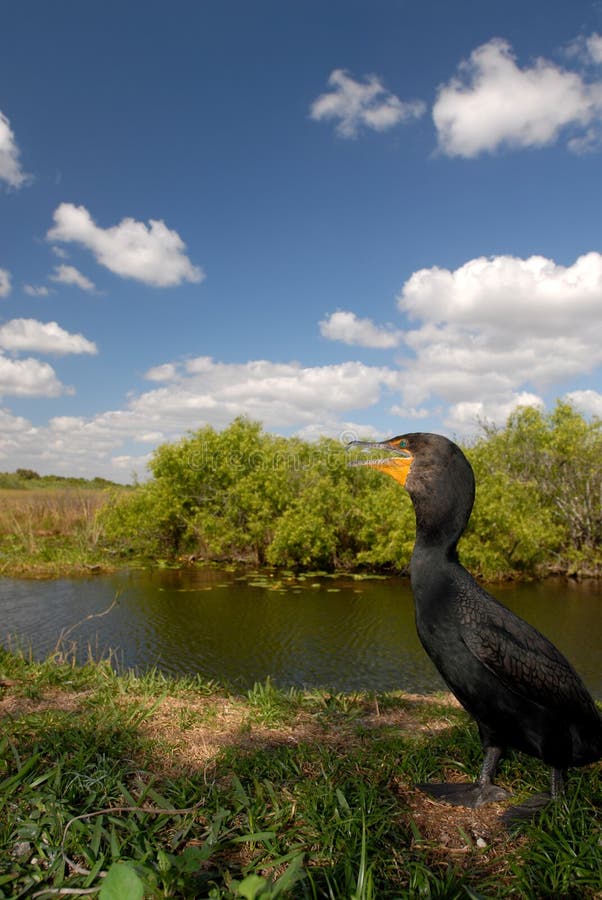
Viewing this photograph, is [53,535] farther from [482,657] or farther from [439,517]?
[482,657]

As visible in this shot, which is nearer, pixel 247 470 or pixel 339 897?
pixel 339 897

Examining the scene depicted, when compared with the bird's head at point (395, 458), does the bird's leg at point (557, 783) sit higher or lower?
lower

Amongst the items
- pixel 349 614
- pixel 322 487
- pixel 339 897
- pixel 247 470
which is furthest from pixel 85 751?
pixel 247 470

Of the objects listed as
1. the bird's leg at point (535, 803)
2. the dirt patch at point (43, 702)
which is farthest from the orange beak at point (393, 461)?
the dirt patch at point (43, 702)

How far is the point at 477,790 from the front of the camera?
102 inches

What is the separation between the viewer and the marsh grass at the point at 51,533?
16.8 metres

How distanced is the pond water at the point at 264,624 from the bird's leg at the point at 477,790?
5077 millimetres

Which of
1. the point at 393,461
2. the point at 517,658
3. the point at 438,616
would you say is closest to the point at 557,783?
the point at 517,658

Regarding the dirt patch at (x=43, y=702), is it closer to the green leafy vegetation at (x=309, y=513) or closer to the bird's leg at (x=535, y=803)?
the bird's leg at (x=535, y=803)

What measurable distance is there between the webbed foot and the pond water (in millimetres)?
5082

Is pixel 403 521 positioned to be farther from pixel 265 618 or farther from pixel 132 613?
pixel 132 613

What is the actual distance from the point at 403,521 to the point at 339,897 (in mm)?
14646

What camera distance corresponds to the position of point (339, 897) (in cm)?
171

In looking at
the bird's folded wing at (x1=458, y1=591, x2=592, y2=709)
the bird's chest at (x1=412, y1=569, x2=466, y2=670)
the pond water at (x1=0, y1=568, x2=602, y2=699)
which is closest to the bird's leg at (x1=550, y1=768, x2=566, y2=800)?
the bird's folded wing at (x1=458, y1=591, x2=592, y2=709)
